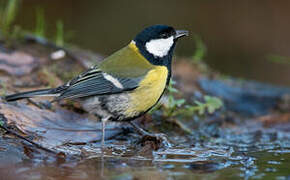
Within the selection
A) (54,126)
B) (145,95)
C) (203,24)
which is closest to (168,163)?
(145,95)

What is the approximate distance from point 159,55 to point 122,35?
6115 millimetres

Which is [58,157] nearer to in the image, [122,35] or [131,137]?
[131,137]

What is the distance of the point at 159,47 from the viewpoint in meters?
3.93

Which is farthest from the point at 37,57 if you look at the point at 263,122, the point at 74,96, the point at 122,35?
the point at 122,35

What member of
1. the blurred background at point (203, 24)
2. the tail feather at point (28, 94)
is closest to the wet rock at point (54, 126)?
the tail feather at point (28, 94)

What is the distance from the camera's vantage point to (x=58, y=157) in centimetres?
304

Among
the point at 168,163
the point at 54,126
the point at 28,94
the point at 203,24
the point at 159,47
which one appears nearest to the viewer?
the point at 168,163

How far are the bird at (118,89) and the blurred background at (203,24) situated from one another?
517 cm

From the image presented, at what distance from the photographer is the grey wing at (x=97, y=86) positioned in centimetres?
359

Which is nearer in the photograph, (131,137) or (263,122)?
(131,137)

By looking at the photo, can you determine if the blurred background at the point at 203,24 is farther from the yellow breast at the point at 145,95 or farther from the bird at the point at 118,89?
the yellow breast at the point at 145,95

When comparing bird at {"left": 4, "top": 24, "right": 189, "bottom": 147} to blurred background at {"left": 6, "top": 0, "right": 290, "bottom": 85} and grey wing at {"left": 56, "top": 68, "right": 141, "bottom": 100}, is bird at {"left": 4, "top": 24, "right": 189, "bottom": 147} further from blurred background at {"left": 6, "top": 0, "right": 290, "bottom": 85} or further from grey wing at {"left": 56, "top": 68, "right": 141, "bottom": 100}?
blurred background at {"left": 6, "top": 0, "right": 290, "bottom": 85}

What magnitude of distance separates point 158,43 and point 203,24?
698 cm

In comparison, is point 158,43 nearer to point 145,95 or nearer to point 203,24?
point 145,95
